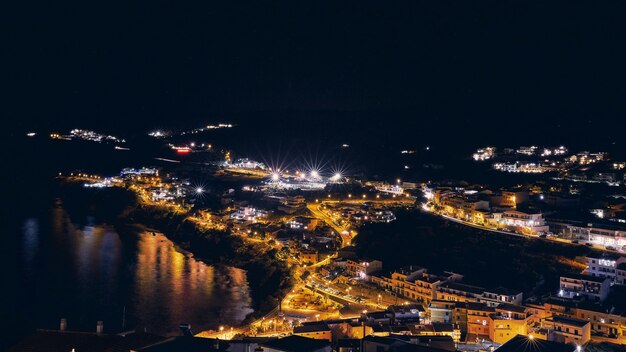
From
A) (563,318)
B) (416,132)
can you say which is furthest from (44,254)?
(416,132)

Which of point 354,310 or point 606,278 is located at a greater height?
point 606,278

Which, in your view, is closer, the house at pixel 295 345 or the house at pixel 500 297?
the house at pixel 295 345

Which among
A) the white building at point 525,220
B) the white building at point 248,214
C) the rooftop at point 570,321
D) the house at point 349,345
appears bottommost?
the house at point 349,345

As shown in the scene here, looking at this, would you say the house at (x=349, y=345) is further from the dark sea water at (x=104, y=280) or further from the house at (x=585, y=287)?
the house at (x=585, y=287)

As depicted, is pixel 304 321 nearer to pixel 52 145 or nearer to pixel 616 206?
pixel 616 206

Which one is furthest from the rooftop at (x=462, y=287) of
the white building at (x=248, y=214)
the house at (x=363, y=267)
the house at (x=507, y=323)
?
the white building at (x=248, y=214)

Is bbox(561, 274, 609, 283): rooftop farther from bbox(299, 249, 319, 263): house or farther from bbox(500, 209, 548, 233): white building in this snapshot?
bbox(299, 249, 319, 263): house

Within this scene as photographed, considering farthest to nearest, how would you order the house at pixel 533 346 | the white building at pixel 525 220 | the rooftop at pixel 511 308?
the white building at pixel 525 220
the rooftop at pixel 511 308
the house at pixel 533 346
